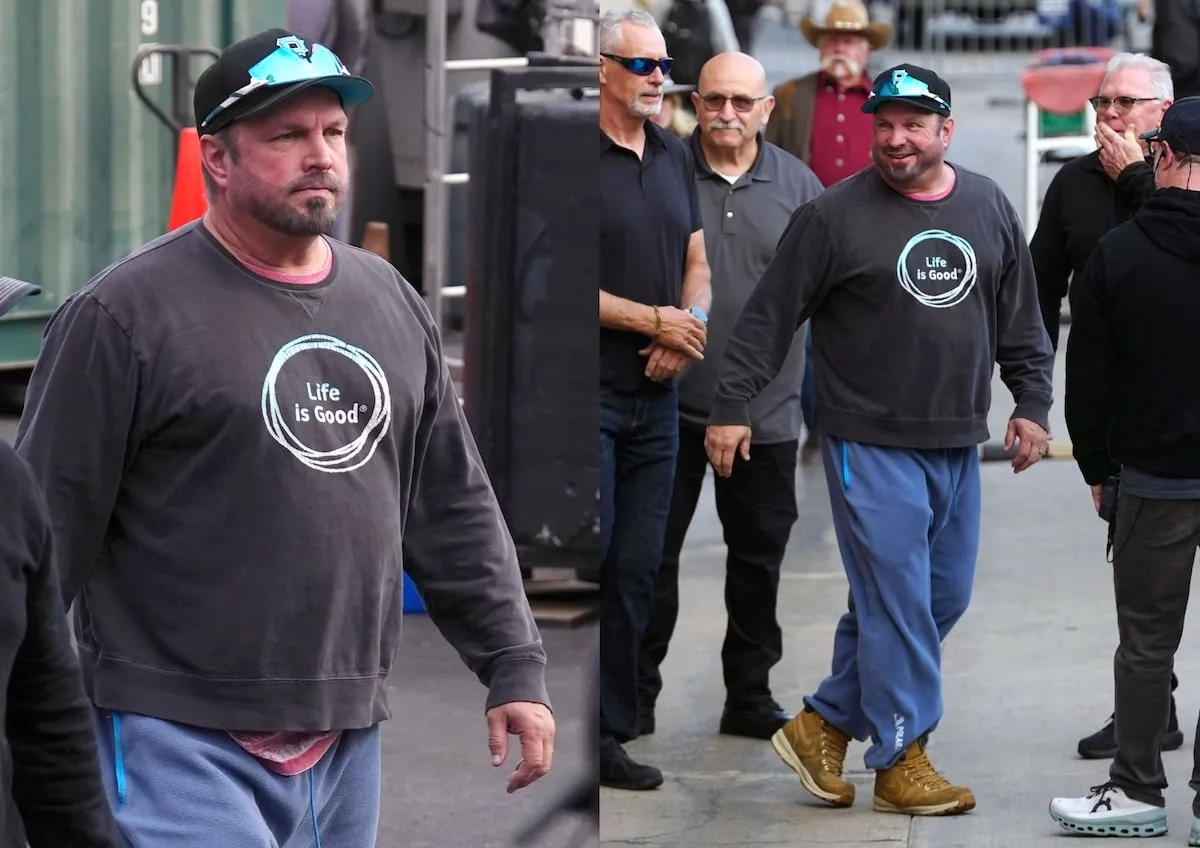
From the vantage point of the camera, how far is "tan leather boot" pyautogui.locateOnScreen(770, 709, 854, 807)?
505cm

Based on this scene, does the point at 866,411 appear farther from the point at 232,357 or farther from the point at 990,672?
the point at 232,357

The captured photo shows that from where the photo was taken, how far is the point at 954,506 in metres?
4.87

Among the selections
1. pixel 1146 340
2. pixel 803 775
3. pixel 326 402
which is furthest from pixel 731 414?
pixel 326 402

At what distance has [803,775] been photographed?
16.7 ft

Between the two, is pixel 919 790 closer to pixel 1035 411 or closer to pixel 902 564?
pixel 902 564

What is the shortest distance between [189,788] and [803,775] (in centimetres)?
250

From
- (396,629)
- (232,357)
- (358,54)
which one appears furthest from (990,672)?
(232,357)

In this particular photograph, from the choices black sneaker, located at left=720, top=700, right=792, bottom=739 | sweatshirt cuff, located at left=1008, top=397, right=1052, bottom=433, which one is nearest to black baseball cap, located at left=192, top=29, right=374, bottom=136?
sweatshirt cuff, located at left=1008, top=397, right=1052, bottom=433

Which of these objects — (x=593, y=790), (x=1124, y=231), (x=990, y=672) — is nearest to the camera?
(x=593, y=790)

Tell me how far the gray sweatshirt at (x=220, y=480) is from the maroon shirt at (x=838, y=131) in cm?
207

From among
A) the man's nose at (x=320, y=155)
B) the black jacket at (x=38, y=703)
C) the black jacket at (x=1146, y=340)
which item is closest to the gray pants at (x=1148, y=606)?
the black jacket at (x=1146, y=340)

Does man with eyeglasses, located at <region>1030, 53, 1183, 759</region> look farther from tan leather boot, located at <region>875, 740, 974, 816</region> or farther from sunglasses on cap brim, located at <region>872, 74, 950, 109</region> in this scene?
tan leather boot, located at <region>875, 740, 974, 816</region>

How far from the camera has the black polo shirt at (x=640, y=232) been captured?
4.83 m

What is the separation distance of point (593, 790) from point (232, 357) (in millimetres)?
1715
